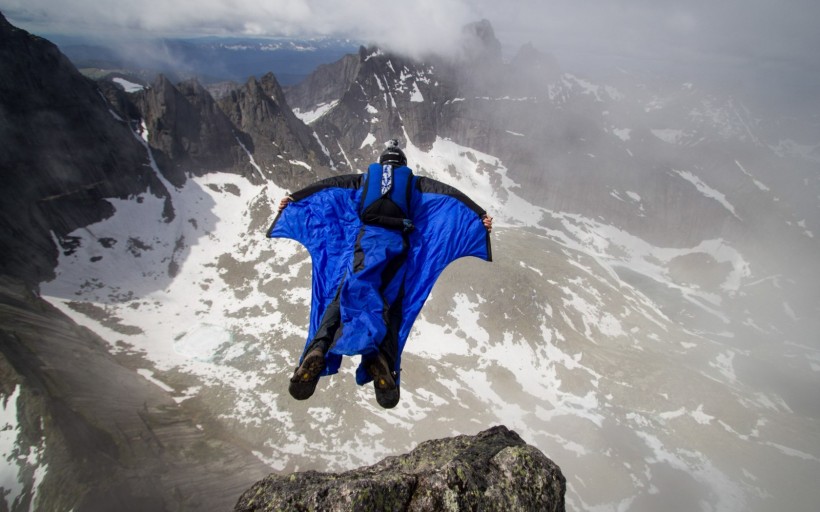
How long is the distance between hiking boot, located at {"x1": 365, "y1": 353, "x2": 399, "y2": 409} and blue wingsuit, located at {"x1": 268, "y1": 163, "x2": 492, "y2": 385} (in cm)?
21

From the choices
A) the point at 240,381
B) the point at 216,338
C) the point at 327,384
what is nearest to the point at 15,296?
the point at 216,338

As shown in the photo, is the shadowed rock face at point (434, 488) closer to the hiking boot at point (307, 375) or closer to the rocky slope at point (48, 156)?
the hiking boot at point (307, 375)

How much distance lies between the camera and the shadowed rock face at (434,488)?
17.4 feet

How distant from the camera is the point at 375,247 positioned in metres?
9.99

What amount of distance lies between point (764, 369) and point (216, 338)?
5055 inches

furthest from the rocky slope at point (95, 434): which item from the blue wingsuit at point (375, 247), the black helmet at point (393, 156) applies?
the black helmet at point (393, 156)

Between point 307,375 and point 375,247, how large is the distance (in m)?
3.71

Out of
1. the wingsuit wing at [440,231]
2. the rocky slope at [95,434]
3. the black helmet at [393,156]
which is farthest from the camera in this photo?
the rocky slope at [95,434]

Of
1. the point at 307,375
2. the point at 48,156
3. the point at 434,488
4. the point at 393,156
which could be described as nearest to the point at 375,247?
the point at 393,156

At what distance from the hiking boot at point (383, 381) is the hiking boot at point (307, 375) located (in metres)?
1.09

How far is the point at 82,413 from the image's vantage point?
117ft

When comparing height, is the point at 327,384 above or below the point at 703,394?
above

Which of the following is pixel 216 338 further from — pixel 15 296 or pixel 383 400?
pixel 383 400

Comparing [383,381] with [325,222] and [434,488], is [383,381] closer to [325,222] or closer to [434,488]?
[434,488]
